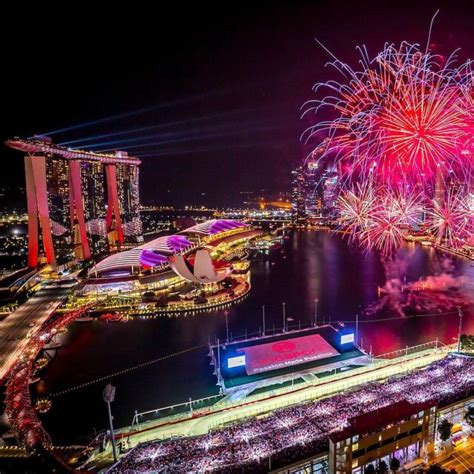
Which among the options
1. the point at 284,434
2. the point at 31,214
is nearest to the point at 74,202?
the point at 31,214

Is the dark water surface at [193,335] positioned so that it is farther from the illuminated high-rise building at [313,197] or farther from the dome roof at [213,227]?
the illuminated high-rise building at [313,197]

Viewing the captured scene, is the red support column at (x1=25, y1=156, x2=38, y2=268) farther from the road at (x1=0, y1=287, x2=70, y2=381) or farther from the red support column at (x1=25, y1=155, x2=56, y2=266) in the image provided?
the road at (x1=0, y1=287, x2=70, y2=381)

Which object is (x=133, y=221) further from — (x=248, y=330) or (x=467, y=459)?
(x=467, y=459)

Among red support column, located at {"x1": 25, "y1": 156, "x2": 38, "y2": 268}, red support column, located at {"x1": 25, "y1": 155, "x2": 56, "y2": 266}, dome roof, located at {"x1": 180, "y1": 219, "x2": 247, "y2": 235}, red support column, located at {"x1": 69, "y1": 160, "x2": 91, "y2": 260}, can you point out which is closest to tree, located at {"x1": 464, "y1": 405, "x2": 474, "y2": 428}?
red support column, located at {"x1": 25, "y1": 155, "x2": 56, "y2": 266}

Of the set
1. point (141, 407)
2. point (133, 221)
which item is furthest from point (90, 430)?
point (133, 221)

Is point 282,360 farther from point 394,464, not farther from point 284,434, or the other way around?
point 394,464

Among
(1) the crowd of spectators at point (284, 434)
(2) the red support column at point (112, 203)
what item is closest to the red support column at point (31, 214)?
(2) the red support column at point (112, 203)
